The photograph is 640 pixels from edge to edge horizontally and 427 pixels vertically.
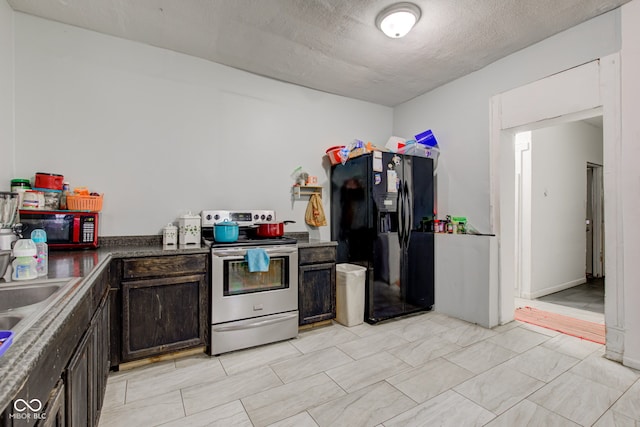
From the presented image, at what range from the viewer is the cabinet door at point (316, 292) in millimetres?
2973

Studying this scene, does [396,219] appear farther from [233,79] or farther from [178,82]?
[178,82]

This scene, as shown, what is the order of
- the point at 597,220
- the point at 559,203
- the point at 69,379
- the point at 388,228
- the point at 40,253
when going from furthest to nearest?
the point at 597,220 → the point at 559,203 → the point at 388,228 → the point at 40,253 → the point at 69,379

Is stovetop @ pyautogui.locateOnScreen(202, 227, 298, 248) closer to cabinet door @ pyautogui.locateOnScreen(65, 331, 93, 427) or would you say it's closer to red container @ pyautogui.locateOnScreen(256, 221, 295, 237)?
red container @ pyautogui.locateOnScreen(256, 221, 295, 237)

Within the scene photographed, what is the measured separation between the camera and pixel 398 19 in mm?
2316

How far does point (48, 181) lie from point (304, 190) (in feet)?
7.62

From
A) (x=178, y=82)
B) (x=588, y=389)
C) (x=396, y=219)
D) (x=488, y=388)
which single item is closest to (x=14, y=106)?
(x=178, y=82)

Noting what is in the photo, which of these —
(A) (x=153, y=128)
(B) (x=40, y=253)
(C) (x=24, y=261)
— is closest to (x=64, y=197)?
(A) (x=153, y=128)

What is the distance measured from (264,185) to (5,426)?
2.95 metres

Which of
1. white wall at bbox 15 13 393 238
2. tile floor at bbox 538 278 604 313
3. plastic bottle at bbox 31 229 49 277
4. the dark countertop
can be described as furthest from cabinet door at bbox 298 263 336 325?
tile floor at bbox 538 278 604 313

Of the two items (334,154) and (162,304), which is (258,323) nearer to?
(162,304)

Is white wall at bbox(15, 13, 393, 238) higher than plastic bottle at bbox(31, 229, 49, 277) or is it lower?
higher

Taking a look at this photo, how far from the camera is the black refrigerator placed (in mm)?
3244

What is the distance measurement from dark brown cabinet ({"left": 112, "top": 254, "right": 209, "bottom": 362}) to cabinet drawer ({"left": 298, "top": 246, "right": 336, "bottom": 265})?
0.91 m

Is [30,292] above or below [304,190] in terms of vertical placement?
below
